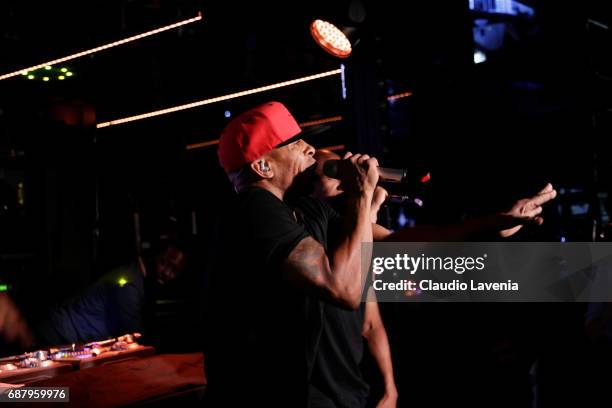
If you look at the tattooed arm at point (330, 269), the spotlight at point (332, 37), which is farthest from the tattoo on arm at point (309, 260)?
the spotlight at point (332, 37)

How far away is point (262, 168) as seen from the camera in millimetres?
1902

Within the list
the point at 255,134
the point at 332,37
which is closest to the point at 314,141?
the point at 332,37

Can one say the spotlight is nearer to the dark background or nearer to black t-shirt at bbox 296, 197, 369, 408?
the dark background

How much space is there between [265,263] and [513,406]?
10.7 ft

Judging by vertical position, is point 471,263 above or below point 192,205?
below

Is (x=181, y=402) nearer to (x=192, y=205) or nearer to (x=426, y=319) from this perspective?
(x=426, y=319)

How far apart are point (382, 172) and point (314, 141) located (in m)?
3.19

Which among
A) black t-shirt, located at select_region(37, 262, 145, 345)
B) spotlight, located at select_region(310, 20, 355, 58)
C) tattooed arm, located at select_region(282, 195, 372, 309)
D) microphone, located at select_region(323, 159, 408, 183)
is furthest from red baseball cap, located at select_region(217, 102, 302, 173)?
black t-shirt, located at select_region(37, 262, 145, 345)

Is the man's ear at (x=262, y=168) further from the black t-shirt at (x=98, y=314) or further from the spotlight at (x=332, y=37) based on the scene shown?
the black t-shirt at (x=98, y=314)

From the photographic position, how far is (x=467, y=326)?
3.76 m

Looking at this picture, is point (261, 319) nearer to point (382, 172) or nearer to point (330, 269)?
point (330, 269)

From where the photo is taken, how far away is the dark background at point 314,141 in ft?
12.3

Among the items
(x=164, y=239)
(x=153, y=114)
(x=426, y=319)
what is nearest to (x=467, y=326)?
(x=426, y=319)

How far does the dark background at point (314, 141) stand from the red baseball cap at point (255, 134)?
0.66 metres
